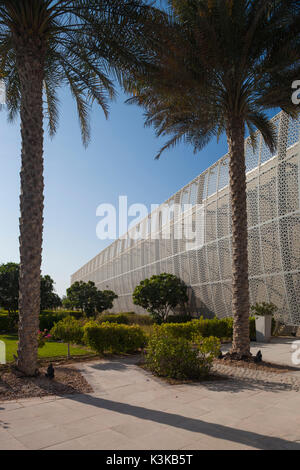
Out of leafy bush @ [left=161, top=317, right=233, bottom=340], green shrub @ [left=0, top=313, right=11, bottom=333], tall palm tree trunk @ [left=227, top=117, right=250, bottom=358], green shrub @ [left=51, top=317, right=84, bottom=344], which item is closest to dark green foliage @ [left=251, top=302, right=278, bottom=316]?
leafy bush @ [left=161, top=317, right=233, bottom=340]

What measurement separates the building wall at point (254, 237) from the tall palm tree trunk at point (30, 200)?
10.8 metres

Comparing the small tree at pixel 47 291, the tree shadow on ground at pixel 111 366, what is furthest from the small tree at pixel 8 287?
the tree shadow on ground at pixel 111 366

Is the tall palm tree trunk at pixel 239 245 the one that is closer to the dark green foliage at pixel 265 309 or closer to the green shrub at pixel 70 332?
the green shrub at pixel 70 332

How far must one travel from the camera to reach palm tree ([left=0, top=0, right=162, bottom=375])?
27.0 ft

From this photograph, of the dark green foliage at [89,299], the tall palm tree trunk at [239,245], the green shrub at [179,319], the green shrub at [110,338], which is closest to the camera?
the tall palm tree trunk at [239,245]

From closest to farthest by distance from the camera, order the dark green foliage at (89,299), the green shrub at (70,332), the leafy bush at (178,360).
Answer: the leafy bush at (178,360), the green shrub at (70,332), the dark green foliage at (89,299)

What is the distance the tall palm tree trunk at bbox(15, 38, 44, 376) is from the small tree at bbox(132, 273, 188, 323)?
1654 centimetres

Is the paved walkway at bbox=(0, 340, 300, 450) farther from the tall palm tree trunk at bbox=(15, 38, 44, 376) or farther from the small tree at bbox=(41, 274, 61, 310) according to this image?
the small tree at bbox=(41, 274, 61, 310)

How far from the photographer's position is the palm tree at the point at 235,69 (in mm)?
9430

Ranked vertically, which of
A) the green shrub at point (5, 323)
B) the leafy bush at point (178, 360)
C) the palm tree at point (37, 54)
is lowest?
the green shrub at point (5, 323)

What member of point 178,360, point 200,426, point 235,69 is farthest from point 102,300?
point 200,426

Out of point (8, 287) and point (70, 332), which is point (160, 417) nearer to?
point (70, 332)

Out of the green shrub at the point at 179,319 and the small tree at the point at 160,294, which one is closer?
the green shrub at the point at 179,319
